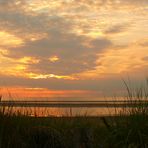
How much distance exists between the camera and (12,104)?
15.9 metres

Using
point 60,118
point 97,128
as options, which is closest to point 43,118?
point 60,118

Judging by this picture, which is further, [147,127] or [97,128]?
[97,128]

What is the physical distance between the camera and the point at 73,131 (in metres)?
14.5

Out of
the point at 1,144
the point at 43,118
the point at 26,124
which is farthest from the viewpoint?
the point at 43,118

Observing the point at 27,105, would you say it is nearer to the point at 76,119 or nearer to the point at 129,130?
the point at 76,119

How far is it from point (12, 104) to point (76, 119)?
2.21m

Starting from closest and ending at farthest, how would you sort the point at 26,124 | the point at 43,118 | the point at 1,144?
the point at 1,144 → the point at 26,124 → the point at 43,118

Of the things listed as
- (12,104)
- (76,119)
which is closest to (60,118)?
(76,119)

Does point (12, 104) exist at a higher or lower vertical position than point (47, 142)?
higher

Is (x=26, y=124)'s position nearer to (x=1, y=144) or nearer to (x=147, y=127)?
(x=1, y=144)

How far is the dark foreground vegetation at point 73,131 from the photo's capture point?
1459 cm

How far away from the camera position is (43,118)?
664 inches

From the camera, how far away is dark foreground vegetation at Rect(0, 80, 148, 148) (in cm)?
1459

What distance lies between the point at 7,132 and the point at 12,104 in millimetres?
1360
